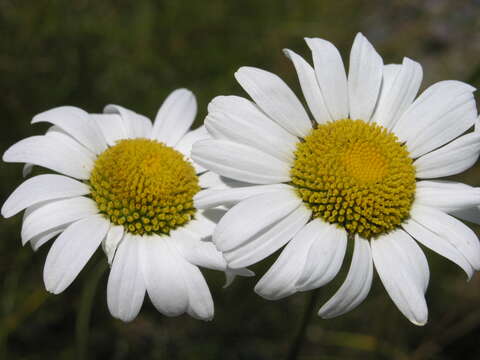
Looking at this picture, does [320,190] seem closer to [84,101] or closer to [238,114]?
[238,114]

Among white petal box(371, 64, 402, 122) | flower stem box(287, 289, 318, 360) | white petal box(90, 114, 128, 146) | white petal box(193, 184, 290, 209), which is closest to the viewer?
white petal box(193, 184, 290, 209)

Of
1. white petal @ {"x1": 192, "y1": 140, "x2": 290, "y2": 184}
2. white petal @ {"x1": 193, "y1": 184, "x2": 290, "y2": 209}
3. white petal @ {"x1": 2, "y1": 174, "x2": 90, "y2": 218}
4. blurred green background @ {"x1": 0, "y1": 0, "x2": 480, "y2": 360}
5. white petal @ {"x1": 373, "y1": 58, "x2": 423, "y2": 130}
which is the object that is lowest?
blurred green background @ {"x1": 0, "y1": 0, "x2": 480, "y2": 360}

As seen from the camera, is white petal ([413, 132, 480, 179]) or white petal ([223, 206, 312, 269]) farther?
white petal ([413, 132, 480, 179])

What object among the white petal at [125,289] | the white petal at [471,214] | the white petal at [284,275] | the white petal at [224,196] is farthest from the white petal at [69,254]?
the white petal at [471,214]

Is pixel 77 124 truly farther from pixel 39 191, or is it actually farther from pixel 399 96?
pixel 399 96

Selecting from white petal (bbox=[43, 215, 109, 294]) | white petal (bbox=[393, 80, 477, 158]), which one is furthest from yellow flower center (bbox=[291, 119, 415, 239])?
white petal (bbox=[43, 215, 109, 294])

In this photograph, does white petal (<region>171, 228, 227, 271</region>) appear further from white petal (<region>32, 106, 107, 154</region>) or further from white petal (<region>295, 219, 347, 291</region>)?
white petal (<region>32, 106, 107, 154</region>)

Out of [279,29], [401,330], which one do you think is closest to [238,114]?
[401,330]

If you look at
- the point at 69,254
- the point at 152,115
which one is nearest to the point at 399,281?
the point at 69,254
